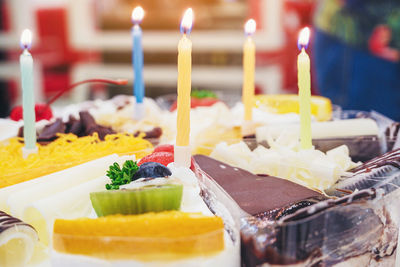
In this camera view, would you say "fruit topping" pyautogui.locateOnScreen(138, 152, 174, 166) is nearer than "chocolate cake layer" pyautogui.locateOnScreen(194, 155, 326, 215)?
No

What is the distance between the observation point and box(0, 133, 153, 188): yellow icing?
90cm

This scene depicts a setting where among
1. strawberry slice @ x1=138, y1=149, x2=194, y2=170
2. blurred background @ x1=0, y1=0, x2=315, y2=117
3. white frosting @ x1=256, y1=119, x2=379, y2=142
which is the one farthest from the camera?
blurred background @ x1=0, y1=0, x2=315, y2=117

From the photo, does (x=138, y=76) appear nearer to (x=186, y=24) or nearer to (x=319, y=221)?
(x=186, y=24)

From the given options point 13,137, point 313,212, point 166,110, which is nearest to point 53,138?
point 13,137

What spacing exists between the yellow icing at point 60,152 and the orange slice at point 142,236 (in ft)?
1.03

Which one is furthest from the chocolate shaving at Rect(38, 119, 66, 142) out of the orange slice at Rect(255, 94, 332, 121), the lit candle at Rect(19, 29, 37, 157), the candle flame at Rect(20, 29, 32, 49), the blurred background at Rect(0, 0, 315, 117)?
the blurred background at Rect(0, 0, 315, 117)

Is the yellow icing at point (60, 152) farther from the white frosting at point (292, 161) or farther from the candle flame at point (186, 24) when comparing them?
the candle flame at point (186, 24)

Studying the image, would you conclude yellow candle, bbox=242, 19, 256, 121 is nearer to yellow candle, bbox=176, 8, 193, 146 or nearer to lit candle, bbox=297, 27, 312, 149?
lit candle, bbox=297, 27, 312, 149

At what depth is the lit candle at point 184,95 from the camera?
2.68 feet

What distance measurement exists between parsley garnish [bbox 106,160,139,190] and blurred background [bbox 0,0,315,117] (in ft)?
9.44

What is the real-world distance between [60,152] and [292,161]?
544 millimetres

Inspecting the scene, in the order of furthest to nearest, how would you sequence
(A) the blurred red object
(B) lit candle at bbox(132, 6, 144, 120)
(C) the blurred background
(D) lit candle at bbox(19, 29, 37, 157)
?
(A) the blurred red object < (C) the blurred background < (B) lit candle at bbox(132, 6, 144, 120) < (D) lit candle at bbox(19, 29, 37, 157)

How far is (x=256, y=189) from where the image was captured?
83 cm

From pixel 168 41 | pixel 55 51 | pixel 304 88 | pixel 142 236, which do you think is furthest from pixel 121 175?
pixel 55 51
